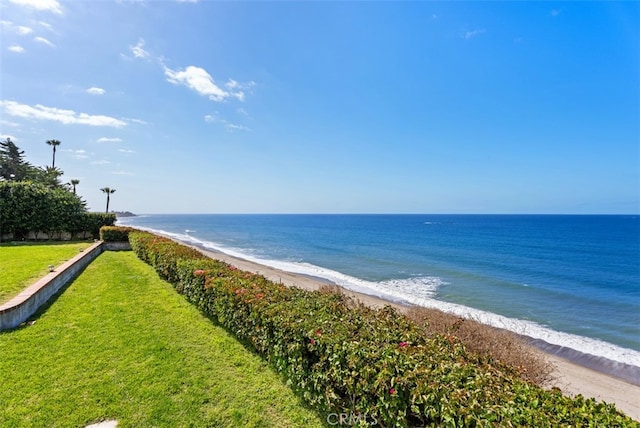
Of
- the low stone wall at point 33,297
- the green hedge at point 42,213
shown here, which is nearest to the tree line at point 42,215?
the green hedge at point 42,213

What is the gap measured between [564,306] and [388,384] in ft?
55.7

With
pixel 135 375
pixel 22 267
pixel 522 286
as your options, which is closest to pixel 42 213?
pixel 22 267

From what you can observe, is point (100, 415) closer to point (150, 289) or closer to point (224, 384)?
point (224, 384)

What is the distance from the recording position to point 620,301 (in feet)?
52.4

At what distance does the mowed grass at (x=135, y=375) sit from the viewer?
13.3 feet

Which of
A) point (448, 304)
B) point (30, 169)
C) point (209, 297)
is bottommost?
point (448, 304)

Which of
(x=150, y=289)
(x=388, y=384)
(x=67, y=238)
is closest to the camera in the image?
(x=388, y=384)

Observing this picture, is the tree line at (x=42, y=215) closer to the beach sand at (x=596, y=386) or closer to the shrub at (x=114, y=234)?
the shrub at (x=114, y=234)

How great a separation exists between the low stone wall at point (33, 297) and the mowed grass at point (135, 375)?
30 centimetres

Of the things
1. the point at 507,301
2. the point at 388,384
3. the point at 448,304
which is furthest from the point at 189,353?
the point at 507,301

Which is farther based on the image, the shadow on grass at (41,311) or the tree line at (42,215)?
the tree line at (42,215)

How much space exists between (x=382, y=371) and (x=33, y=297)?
8658 millimetres

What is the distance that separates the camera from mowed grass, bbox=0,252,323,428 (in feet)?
13.3

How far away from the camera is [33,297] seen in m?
7.26
